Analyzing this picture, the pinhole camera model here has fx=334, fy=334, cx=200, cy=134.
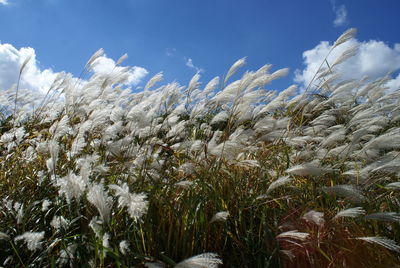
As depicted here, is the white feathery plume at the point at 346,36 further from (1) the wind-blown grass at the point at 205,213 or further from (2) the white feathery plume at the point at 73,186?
(2) the white feathery plume at the point at 73,186

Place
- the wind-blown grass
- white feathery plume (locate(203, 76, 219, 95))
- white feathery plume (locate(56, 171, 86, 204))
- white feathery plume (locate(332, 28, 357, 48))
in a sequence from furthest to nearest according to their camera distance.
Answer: white feathery plume (locate(203, 76, 219, 95)) < white feathery plume (locate(332, 28, 357, 48)) < the wind-blown grass < white feathery plume (locate(56, 171, 86, 204))

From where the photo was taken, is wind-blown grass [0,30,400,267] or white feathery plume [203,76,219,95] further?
white feathery plume [203,76,219,95]

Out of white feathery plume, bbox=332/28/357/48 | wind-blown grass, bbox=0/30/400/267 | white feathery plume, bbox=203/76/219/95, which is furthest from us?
white feathery plume, bbox=203/76/219/95

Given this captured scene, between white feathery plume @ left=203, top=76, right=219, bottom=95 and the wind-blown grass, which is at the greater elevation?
A: white feathery plume @ left=203, top=76, right=219, bottom=95

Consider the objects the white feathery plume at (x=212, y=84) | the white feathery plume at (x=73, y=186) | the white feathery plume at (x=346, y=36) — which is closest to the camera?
the white feathery plume at (x=73, y=186)

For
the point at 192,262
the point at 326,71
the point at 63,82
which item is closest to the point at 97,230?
the point at 192,262

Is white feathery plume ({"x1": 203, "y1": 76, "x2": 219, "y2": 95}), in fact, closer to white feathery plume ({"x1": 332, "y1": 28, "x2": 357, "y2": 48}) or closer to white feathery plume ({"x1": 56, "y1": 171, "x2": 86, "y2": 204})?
white feathery plume ({"x1": 332, "y1": 28, "x2": 357, "y2": 48})

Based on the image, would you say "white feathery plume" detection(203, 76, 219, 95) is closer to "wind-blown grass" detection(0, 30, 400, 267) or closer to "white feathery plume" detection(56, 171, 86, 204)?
"wind-blown grass" detection(0, 30, 400, 267)

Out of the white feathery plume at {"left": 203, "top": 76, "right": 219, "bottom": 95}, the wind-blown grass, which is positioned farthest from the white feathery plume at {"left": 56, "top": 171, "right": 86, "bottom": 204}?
the white feathery plume at {"left": 203, "top": 76, "right": 219, "bottom": 95}

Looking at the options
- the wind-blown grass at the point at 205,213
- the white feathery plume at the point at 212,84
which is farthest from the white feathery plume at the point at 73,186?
the white feathery plume at the point at 212,84

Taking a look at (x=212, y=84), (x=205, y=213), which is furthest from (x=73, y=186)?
(x=212, y=84)

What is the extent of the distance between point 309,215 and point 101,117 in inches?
65.5

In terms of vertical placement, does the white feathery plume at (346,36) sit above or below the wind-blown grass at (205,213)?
above

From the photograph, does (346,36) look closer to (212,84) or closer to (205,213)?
(212,84)
